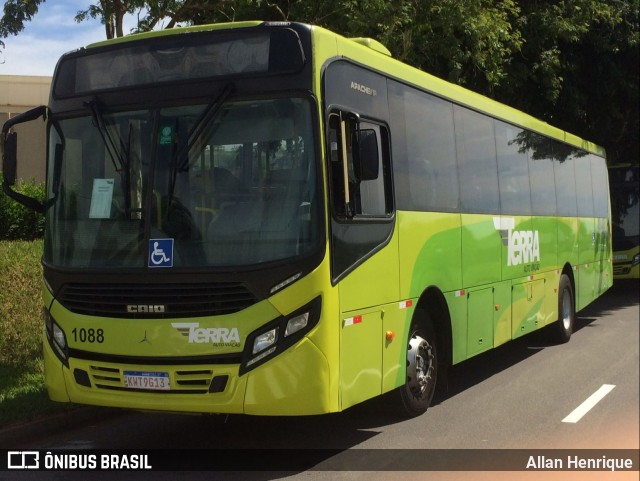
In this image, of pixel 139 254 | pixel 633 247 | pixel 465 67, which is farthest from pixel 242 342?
pixel 633 247

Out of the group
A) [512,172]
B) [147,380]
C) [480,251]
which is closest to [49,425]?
[147,380]

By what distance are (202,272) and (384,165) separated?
210 centimetres

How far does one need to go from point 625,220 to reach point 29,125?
49.9ft

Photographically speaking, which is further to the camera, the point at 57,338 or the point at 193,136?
the point at 57,338

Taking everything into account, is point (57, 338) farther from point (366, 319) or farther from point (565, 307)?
point (565, 307)

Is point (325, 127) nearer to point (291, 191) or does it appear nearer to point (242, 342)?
point (291, 191)

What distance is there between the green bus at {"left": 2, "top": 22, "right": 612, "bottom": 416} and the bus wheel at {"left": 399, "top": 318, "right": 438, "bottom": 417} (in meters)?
0.28

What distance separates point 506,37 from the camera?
14.2 meters

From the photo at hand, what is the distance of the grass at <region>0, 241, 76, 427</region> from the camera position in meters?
7.88

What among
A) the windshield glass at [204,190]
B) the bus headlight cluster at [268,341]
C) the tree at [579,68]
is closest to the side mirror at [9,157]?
the windshield glass at [204,190]

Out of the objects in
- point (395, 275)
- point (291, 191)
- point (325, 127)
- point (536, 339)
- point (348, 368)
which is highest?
point (325, 127)

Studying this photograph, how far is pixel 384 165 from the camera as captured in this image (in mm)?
7352

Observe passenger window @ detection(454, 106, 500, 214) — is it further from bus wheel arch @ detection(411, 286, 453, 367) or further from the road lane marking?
the road lane marking

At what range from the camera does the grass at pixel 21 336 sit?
25.8ft
